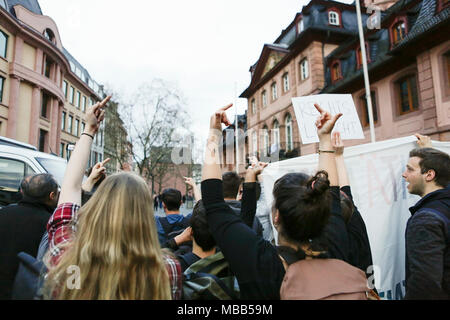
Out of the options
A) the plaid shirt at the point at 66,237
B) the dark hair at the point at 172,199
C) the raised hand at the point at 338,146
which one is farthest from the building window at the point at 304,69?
the plaid shirt at the point at 66,237

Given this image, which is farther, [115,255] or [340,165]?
[340,165]

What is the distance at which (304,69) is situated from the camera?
21.7 m

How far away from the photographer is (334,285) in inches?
49.2

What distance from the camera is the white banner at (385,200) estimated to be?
3.32 meters

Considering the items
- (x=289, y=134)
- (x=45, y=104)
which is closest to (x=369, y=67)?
(x=289, y=134)

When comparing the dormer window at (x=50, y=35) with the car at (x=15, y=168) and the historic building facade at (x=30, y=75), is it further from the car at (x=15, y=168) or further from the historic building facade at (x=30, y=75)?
the car at (x=15, y=168)

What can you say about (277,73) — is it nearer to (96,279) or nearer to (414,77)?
(414,77)

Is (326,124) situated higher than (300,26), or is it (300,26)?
(300,26)

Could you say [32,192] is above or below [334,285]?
above

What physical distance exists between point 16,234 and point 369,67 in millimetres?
16323

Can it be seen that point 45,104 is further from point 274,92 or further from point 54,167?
point 54,167

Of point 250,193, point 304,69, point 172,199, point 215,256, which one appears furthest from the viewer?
point 304,69
